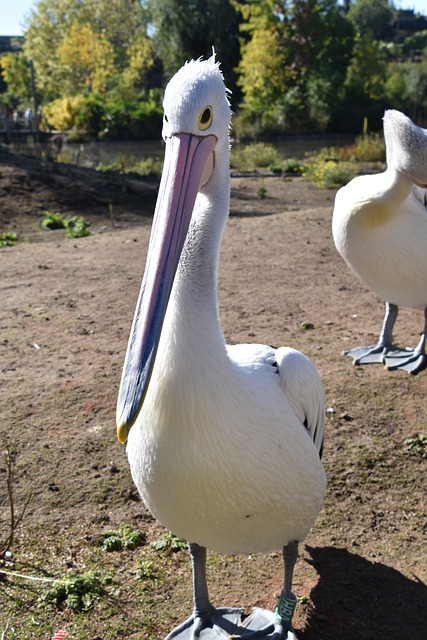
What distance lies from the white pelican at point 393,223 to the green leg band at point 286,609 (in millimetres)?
2120

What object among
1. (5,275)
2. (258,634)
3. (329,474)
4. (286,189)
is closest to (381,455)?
(329,474)

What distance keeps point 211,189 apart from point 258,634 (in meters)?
1.40

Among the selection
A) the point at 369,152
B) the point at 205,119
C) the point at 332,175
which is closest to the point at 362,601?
the point at 205,119

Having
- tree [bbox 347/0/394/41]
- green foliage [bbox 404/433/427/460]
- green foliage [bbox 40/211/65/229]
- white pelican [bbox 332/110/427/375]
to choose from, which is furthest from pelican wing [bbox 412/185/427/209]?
tree [bbox 347/0/394/41]

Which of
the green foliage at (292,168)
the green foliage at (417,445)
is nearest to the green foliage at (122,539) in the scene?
the green foliage at (417,445)

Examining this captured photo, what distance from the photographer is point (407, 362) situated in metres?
3.95

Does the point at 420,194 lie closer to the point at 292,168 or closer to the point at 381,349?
the point at 381,349

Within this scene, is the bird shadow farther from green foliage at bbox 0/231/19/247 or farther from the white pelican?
green foliage at bbox 0/231/19/247

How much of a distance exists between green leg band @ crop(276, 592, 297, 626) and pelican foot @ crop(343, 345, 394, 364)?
2.11 meters

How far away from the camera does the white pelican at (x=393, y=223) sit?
3580 mm

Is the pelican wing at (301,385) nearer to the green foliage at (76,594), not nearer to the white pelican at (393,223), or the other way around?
the green foliage at (76,594)

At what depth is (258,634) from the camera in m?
2.04

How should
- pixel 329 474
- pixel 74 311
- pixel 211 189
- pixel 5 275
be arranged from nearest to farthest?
1. pixel 211 189
2. pixel 329 474
3. pixel 74 311
4. pixel 5 275

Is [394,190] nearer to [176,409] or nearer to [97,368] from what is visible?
[97,368]
